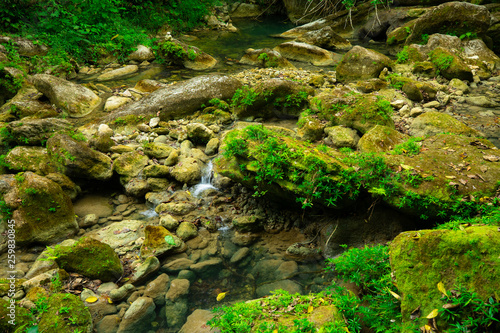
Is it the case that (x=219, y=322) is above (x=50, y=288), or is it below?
above

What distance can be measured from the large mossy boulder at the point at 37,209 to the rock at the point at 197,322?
279 cm

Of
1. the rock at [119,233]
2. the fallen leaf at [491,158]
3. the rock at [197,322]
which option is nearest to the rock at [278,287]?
the rock at [197,322]

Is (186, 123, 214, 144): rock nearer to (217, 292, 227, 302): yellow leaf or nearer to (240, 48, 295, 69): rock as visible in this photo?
(217, 292, 227, 302): yellow leaf

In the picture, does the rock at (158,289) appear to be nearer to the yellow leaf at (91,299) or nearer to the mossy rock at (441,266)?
the yellow leaf at (91,299)

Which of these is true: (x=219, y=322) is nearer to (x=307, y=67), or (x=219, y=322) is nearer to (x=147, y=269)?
(x=147, y=269)

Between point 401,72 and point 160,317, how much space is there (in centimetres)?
966

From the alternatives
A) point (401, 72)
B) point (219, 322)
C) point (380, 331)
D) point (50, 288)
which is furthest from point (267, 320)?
point (401, 72)

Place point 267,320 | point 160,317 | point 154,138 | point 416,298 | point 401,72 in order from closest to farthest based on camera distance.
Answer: point 416,298
point 267,320
point 160,317
point 154,138
point 401,72

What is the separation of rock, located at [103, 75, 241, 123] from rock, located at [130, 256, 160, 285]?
4.62m

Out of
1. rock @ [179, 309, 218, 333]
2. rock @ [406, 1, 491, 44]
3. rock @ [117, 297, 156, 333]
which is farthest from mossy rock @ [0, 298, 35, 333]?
rock @ [406, 1, 491, 44]

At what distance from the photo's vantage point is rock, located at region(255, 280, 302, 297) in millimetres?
4050

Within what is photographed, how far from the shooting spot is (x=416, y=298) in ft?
8.40

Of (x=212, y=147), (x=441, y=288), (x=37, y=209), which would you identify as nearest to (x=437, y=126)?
(x=441, y=288)

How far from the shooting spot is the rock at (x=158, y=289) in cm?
404
